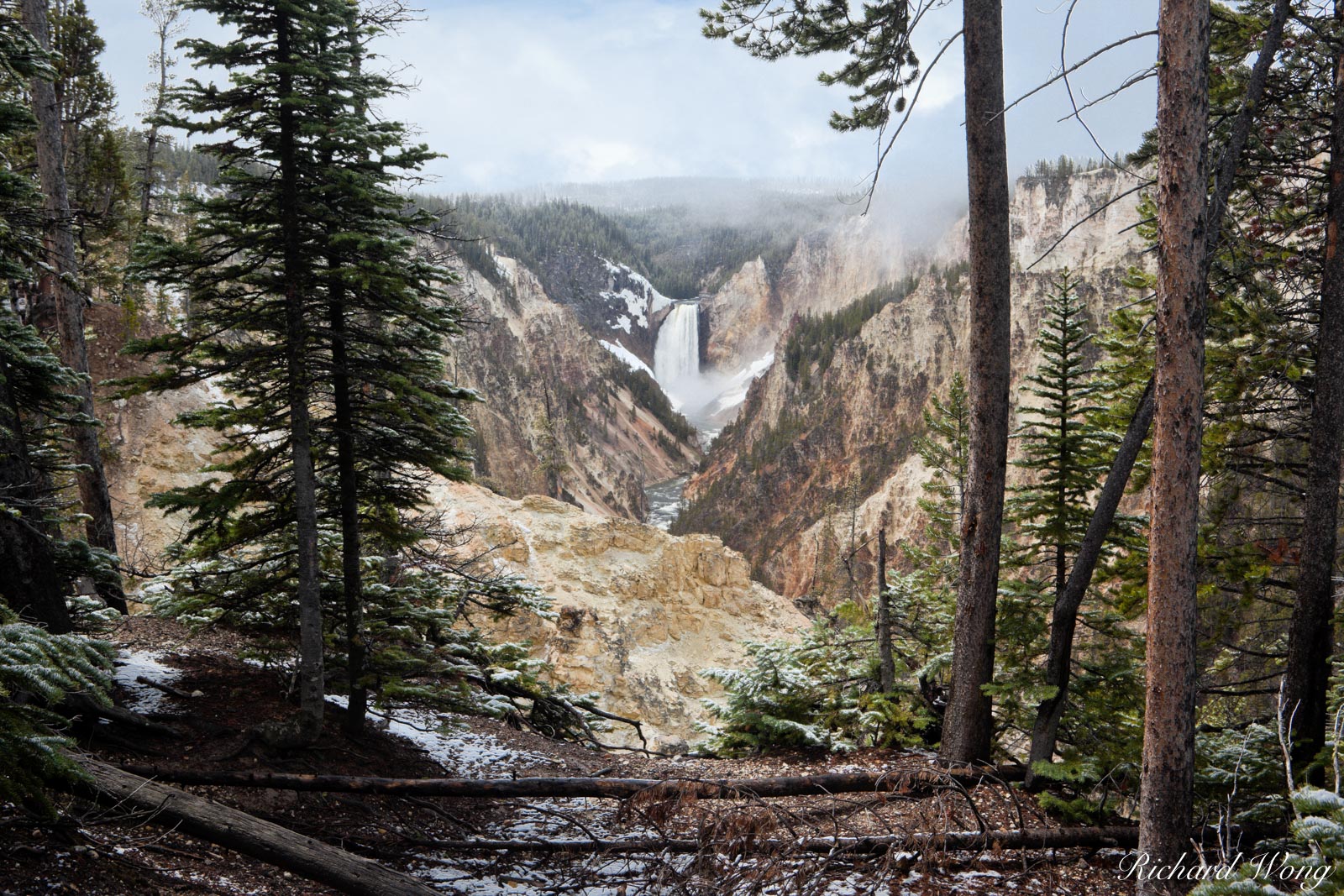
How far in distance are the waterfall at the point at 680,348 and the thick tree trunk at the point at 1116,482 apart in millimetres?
150688

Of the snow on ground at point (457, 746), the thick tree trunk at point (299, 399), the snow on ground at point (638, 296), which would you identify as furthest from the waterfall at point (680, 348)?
the thick tree trunk at point (299, 399)

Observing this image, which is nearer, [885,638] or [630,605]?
[885,638]

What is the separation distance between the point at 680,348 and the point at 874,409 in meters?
84.8

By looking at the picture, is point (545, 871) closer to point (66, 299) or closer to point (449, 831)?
point (449, 831)

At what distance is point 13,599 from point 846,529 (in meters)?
66.3

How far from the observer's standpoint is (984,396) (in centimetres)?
688

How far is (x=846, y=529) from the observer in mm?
67938

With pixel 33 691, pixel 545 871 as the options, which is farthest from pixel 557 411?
pixel 33 691

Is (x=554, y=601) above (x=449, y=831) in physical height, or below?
above

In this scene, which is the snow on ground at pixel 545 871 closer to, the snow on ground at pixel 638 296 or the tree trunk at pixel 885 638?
the tree trunk at pixel 885 638

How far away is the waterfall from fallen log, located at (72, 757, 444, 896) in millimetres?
153048

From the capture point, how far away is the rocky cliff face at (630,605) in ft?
81.8

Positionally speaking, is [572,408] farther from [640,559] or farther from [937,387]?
[640,559]

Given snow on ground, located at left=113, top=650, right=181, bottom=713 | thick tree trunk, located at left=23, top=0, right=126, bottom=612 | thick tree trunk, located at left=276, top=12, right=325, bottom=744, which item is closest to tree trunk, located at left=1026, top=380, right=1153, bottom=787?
thick tree trunk, located at left=276, top=12, right=325, bottom=744
